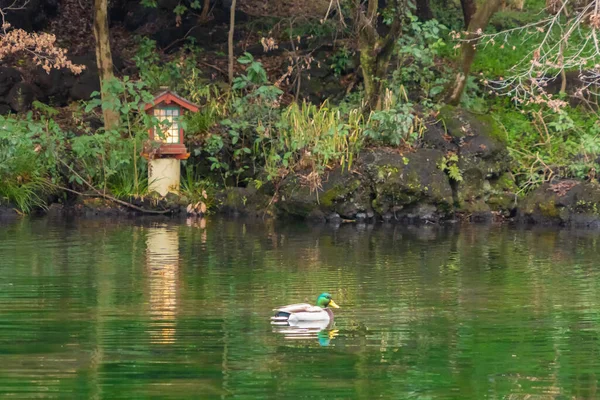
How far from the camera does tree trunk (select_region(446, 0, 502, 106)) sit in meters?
25.0

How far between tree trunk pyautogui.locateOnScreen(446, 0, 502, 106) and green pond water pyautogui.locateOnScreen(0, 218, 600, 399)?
16.0 ft

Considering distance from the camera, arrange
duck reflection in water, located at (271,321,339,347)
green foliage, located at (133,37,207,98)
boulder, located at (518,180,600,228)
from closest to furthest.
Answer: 1. duck reflection in water, located at (271,321,339,347)
2. boulder, located at (518,180,600,228)
3. green foliage, located at (133,37,207,98)

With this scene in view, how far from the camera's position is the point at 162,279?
16.0 meters

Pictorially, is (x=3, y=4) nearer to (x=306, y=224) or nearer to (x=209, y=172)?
(x=209, y=172)

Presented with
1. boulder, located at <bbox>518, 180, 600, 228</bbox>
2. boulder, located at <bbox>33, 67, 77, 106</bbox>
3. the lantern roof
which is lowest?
boulder, located at <bbox>518, 180, 600, 228</bbox>

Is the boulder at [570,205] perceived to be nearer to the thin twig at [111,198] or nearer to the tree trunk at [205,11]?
the thin twig at [111,198]

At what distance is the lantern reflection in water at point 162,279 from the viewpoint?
12.6m

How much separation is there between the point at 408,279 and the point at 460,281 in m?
0.67

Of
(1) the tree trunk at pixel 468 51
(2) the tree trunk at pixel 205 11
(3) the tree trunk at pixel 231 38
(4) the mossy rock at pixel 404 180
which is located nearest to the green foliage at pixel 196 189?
(3) the tree trunk at pixel 231 38

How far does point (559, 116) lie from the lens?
25.4 m

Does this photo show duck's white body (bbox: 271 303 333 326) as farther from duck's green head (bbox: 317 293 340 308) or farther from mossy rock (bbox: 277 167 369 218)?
mossy rock (bbox: 277 167 369 218)

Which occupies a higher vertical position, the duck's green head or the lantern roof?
the lantern roof

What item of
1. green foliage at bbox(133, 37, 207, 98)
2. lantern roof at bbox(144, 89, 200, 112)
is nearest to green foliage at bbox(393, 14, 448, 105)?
green foliage at bbox(133, 37, 207, 98)

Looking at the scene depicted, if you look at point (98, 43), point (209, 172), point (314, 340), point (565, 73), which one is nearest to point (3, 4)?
point (98, 43)
